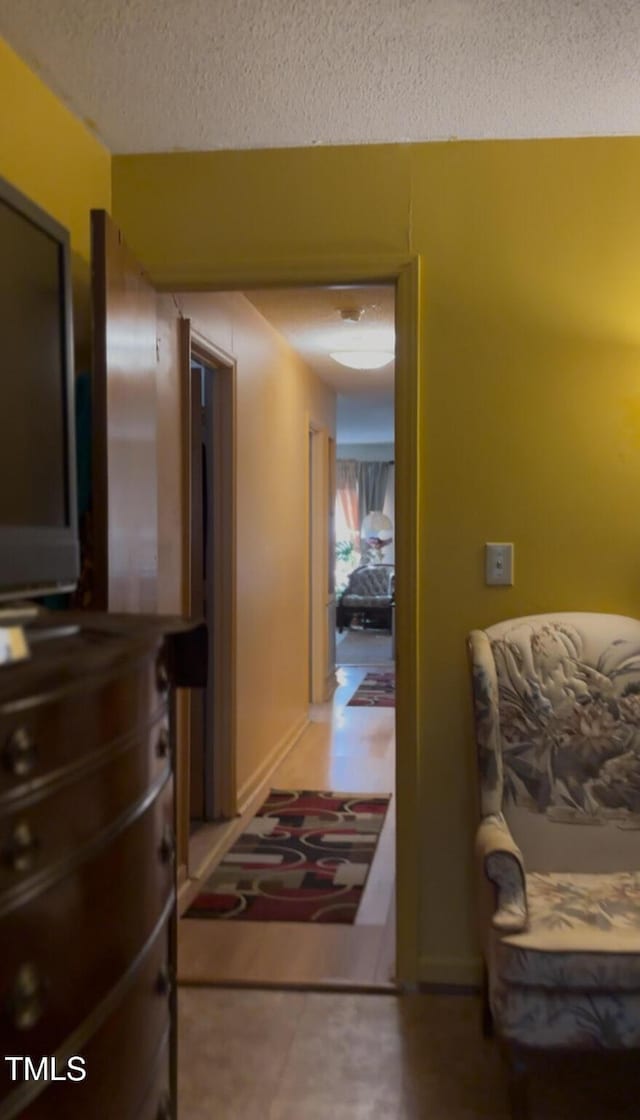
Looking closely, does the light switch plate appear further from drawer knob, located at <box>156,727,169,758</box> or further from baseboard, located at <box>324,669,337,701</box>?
baseboard, located at <box>324,669,337,701</box>

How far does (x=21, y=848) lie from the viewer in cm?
112

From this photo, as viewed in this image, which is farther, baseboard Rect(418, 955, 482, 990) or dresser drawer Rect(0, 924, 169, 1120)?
baseboard Rect(418, 955, 482, 990)

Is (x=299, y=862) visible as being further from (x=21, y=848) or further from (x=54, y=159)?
(x=21, y=848)

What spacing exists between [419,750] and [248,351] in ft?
8.06

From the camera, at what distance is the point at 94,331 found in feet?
7.41

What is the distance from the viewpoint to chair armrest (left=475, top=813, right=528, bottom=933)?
2061 millimetres

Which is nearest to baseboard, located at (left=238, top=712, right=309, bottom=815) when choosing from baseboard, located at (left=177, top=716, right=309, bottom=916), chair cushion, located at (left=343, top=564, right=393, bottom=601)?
baseboard, located at (left=177, top=716, right=309, bottom=916)

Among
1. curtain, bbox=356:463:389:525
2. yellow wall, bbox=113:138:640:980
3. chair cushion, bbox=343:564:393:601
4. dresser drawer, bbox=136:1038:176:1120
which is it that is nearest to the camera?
dresser drawer, bbox=136:1038:176:1120

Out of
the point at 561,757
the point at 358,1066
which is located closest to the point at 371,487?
the point at 561,757

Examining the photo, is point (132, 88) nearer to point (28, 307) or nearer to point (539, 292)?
point (28, 307)

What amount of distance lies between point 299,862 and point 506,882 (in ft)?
6.22

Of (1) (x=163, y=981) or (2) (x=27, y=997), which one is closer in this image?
(2) (x=27, y=997)

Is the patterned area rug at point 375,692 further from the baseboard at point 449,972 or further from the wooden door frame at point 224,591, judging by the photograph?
the baseboard at point 449,972

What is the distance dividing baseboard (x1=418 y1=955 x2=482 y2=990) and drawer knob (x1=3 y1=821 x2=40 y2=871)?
76.3 inches
